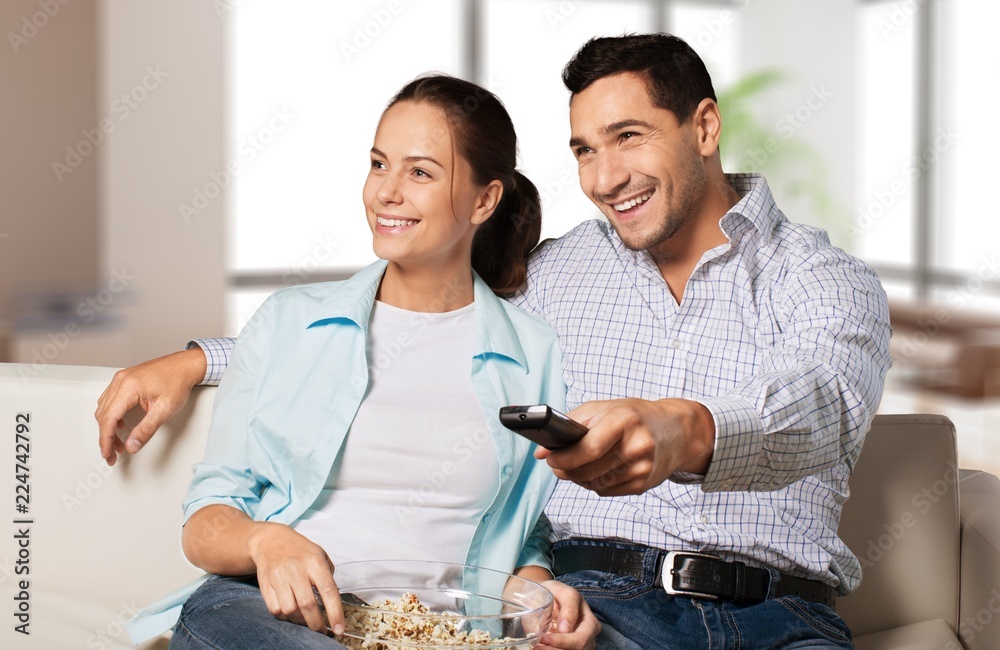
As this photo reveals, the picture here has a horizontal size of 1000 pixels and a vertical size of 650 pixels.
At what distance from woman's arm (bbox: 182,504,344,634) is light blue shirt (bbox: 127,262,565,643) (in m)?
0.07

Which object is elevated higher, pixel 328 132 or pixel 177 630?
pixel 328 132

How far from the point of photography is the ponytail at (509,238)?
68.5 inches

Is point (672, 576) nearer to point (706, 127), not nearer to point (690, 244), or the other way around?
point (690, 244)

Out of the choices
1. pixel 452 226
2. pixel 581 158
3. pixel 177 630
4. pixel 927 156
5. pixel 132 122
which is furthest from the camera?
pixel 927 156

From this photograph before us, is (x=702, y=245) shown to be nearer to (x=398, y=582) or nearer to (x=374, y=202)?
(x=374, y=202)

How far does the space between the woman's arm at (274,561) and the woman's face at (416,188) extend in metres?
0.46

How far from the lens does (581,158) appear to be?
1642 millimetres

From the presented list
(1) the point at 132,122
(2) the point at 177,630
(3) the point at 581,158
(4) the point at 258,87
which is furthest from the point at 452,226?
(4) the point at 258,87

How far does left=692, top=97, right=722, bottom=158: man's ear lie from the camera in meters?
1.64

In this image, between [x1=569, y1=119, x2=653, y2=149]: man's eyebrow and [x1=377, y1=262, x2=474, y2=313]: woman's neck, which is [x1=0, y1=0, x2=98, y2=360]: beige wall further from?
[x1=569, y1=119, x2=653, y2=149]: man's eyebrow

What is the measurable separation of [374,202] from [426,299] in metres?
0.17

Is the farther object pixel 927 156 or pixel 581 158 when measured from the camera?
pixel 927 156

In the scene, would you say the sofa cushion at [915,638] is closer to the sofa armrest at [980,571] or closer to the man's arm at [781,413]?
the sofa armrest at [980,571]

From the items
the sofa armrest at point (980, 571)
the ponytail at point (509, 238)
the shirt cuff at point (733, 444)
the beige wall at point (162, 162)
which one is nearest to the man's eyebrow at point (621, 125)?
the ponytail at point (509, 238)
